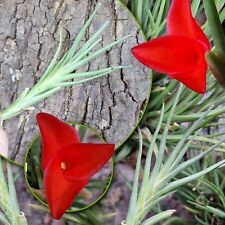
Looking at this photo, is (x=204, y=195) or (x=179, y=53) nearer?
(x=179, y=53)

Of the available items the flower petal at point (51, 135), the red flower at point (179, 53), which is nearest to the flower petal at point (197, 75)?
the red flower at point (179, 53)

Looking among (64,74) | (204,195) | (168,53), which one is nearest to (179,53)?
(168,53)

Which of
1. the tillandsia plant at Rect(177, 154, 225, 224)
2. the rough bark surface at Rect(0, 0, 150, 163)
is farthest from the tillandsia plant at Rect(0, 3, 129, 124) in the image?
the tillandsia plant at Rect(177, 154, 225, 224)

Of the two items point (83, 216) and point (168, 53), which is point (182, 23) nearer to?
point (168, 53)

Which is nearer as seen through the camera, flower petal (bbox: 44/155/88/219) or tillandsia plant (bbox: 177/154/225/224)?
flower petal (bbox: 44/155/88/219)

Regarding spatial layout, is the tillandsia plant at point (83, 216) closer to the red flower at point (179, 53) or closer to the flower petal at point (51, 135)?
the flower petal at point (51, 135)

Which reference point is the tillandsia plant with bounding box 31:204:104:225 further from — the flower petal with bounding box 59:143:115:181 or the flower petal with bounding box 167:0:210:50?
the flower petal with bounding box 167:0:210:50
